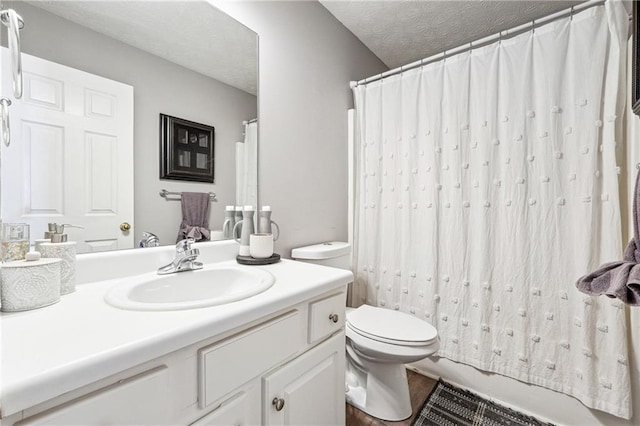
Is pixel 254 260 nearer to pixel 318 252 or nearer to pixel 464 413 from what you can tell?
pixel 318 252

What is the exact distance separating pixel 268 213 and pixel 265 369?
70cm

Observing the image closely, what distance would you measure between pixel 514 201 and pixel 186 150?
1544 mm

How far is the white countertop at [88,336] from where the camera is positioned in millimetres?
406

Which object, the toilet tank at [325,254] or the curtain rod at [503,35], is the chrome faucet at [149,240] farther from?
the curtain rod at [503,35]

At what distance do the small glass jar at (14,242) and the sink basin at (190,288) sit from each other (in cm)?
23

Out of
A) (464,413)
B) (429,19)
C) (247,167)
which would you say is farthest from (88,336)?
(429,19)

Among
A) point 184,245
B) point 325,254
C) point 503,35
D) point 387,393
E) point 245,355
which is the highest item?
point 503,35

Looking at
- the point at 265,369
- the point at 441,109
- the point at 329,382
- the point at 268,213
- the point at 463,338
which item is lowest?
the point at 463,338

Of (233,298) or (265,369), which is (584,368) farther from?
(233,298)

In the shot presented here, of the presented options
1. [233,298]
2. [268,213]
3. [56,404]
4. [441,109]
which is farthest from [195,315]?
[441,109]

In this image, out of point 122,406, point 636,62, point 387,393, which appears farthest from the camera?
point 387,393

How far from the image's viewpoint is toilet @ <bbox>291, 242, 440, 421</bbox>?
1.23m

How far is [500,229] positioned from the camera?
4.68 ft

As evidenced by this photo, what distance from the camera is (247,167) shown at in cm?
133
